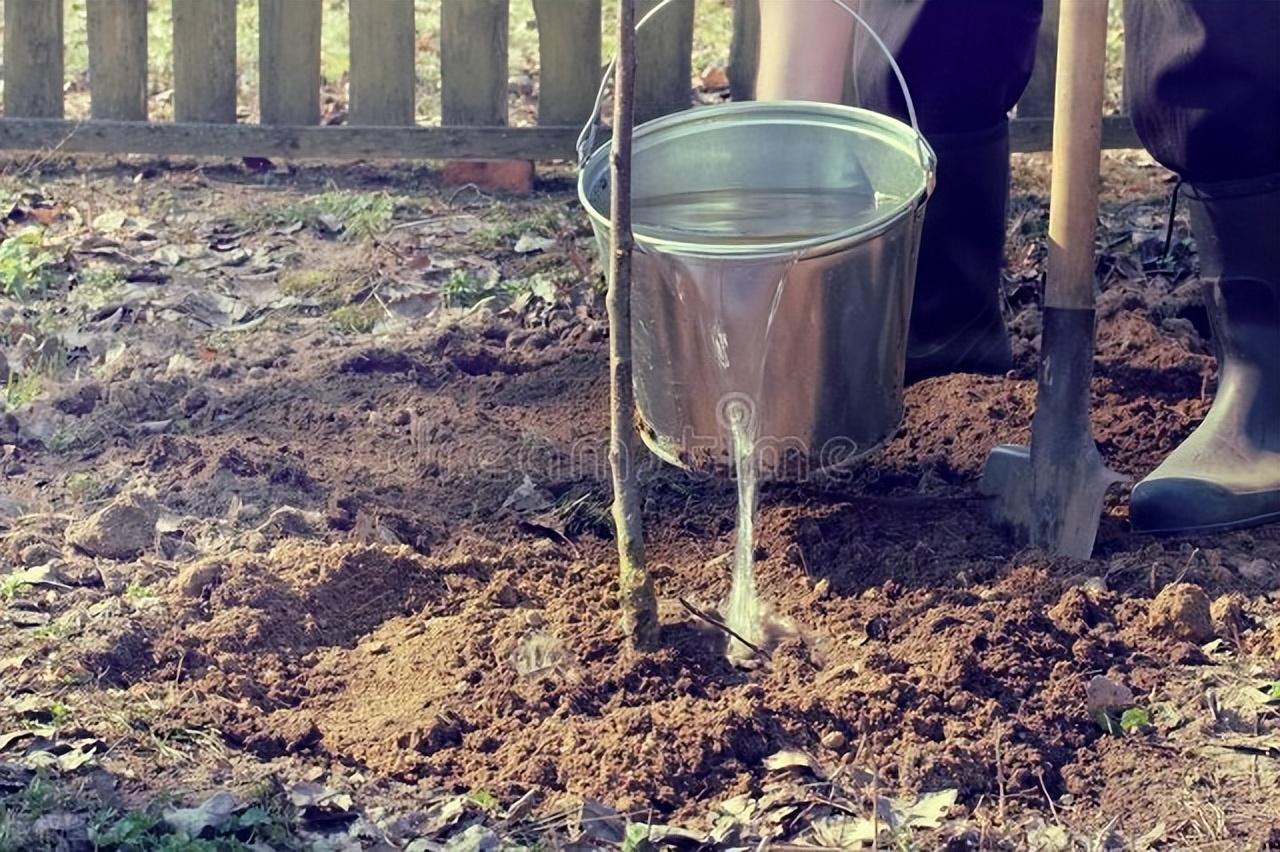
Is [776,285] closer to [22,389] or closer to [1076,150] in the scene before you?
[1076,150]

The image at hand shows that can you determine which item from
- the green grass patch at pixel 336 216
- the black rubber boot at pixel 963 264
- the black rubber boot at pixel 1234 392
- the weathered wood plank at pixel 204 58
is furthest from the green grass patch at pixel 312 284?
the black rubber boot at pixel 1234 392

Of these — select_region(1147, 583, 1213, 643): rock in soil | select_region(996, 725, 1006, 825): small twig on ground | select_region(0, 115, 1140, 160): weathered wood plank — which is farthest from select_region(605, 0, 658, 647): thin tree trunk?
select_region(0, 115, 1140, 160): weathered wood plank

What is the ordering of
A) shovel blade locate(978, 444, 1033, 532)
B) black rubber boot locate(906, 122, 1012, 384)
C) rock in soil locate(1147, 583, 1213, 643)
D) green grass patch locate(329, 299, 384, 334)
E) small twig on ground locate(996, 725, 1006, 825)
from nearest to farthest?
small twig on ground locate(996, 725, 1006, 825) → rock in soil locate(1147, 583, 1213, 643) → shovel blade locate(978, 444, 1033, 532) → black rubber boot locate(906, 122, 1012, 384) → green grass patch locate(329, 299, 384, 334)

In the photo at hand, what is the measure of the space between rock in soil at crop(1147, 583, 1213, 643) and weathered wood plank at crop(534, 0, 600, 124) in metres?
3.05

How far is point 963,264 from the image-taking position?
339 cm

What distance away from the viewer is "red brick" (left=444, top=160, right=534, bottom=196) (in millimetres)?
5258

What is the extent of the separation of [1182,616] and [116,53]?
13.0ft

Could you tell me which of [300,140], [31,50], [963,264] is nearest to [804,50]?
[963,264]

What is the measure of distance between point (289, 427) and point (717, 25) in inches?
145

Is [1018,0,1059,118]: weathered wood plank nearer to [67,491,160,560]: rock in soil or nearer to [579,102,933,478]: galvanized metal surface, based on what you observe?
[579,102,933,478]: galvanized metal surface

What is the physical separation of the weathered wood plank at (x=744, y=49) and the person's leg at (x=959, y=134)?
193cm

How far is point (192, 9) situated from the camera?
524 cm

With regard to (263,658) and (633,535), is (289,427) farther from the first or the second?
(633,535)

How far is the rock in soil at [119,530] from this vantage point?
2.93 meters
